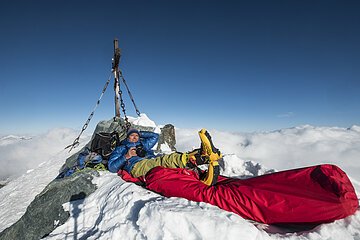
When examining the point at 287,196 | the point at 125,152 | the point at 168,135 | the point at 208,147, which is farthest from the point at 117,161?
the point at 168,135

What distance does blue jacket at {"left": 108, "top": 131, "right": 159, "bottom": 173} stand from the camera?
5591 mm

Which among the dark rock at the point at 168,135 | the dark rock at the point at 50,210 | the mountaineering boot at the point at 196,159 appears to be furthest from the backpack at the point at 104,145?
the dark rock at the point at 168,135

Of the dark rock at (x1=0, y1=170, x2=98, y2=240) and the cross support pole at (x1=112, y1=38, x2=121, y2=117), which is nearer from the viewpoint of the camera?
the dark rock at (x1=0, y1=170, x2=98, y2=240)

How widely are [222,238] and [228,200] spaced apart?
812mm

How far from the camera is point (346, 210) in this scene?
9.15ft

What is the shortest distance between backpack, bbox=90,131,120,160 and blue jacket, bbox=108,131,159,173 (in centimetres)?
101

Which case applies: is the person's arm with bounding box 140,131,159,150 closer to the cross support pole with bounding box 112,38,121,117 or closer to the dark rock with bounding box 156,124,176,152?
the cross support pole with bounding box 112,38,121,117

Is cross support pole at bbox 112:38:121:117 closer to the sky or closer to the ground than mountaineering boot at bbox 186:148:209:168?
closer to the sky

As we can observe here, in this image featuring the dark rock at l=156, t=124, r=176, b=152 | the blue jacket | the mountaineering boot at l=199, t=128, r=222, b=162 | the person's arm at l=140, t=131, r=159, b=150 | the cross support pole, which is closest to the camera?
the mountaineering boot at l=199, t=128, r=222, b=162

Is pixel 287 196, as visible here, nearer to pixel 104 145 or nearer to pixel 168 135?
pixel 104 145

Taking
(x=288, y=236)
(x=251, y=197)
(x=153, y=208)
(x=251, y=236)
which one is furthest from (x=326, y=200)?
(x=153, y=208)

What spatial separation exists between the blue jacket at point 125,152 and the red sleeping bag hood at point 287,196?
2.17 m

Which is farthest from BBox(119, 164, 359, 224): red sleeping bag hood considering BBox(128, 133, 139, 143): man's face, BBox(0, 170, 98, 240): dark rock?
BBox(128, 133, 139, 143): man's face

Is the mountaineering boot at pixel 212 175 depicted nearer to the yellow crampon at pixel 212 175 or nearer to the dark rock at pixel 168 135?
the yellow crampon at pixel 212 175
